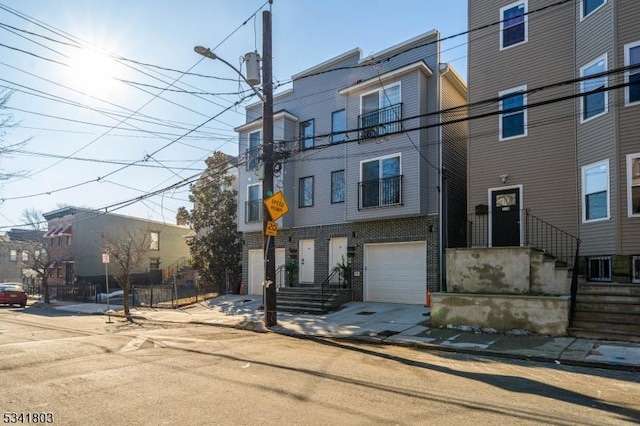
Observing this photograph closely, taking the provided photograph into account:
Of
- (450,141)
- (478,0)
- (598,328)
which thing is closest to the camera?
(598,328)

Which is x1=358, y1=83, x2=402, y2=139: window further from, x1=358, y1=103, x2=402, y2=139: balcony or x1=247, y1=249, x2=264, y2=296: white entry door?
x1=247, y1=249, x2=264, y2=296: white entry door

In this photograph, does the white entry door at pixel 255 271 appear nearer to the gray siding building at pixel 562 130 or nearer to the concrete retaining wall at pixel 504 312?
the gray siding building at pixel 562 130

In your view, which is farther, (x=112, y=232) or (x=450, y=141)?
(x=112, y=232)

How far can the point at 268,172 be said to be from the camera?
14859 millimetres

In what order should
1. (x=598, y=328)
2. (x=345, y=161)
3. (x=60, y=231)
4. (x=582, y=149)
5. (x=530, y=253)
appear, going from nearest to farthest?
(x=598, y=328) → (x=530, y=253) → (x=582, y=149) → (x=345, y=161) → (x=60, y=231)

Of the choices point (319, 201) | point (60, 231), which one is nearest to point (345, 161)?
point (319, 201)

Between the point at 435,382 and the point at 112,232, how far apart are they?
36730 mm

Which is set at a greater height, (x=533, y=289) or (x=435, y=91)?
(x=435, y=91)

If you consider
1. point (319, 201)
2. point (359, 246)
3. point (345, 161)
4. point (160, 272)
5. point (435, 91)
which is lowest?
point (160, 272)

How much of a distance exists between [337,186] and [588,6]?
11.6 metres

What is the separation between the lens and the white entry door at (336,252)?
20609 mm

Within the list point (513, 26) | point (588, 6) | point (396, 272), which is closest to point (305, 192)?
point (396, 272)

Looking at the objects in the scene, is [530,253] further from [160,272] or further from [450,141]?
[160,272]

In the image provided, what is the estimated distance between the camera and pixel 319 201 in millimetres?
21922
